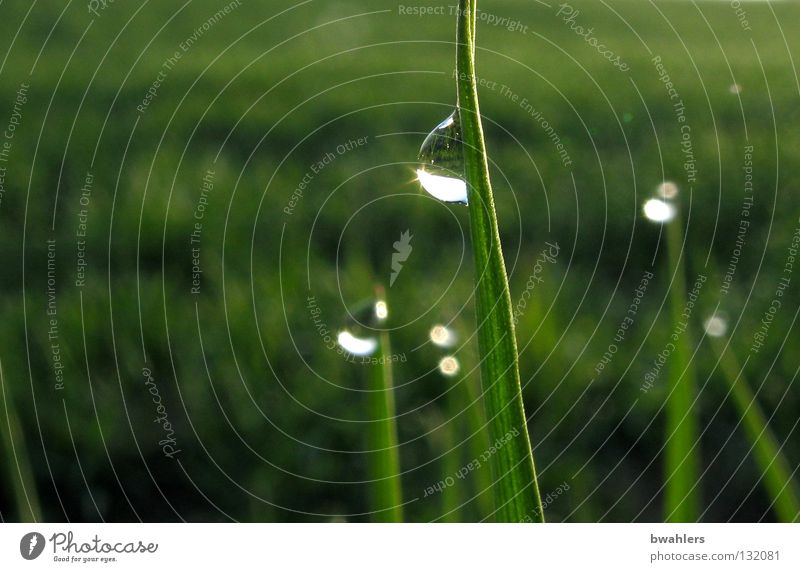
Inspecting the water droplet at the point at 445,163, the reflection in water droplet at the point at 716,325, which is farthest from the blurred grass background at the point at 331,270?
the water droplet at the point at 445,163

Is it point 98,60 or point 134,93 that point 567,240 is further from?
point 98,60

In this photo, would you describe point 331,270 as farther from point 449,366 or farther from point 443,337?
point 449,366

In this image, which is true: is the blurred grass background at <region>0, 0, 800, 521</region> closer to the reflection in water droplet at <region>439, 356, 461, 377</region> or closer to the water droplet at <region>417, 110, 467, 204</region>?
the reflection in water droplet at <region>439, 356, 461, 377</region>

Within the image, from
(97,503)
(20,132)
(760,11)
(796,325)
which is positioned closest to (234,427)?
(97,503)

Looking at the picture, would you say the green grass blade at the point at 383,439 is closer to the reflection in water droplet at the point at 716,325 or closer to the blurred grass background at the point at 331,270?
the blurred grass background at the point at 331,270
